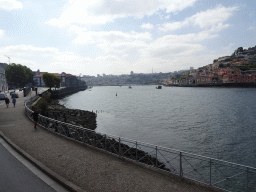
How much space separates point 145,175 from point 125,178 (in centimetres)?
92

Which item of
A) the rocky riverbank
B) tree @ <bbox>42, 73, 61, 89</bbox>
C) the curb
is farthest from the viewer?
tree @ <bbox>42, 73, 61, 89</bbox>

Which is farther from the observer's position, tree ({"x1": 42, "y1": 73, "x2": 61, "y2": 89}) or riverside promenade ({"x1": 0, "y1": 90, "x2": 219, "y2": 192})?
tree ({"x1": 42, "y1": 73, "x2": 61, "y2": 89})

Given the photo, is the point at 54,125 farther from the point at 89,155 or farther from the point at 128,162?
the point at 128,162

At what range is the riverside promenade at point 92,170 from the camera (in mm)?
7426

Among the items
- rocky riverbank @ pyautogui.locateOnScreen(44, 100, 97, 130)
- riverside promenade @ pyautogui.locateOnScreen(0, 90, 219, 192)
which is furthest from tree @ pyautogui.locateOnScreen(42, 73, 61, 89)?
riverside promenade @ pyautogui.locateOnScreen(0, 90, 219, 192)

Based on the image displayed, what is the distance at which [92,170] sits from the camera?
29.1 feet

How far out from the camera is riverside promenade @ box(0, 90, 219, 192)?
743 cm

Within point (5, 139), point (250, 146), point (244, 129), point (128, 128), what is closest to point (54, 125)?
point (5, 139)

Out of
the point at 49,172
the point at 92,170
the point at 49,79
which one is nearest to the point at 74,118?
the point at 49,172

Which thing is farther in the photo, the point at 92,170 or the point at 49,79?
the point at 49,79

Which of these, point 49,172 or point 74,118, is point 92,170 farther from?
point 74,118

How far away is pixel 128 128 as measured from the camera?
32250mm

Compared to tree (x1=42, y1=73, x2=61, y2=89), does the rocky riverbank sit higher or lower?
lower

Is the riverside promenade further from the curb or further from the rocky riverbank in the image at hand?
the rocky riverbank
